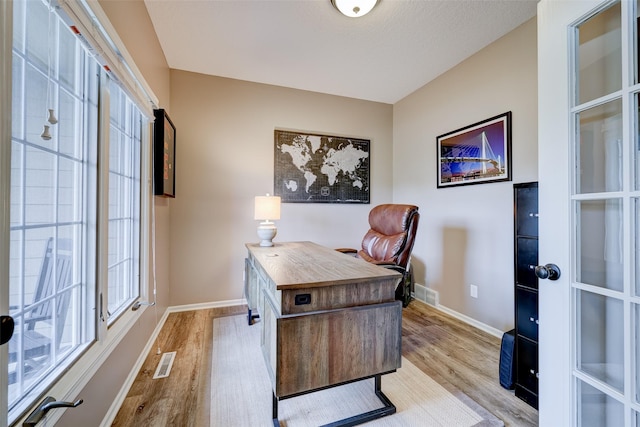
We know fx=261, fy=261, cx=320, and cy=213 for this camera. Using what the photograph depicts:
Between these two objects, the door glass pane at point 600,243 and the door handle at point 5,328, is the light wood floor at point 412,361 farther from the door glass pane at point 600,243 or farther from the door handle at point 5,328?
the door handle at point 5,328

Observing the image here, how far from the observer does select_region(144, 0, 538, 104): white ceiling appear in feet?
6.40

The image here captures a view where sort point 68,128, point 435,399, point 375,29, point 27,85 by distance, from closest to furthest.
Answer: point 27,85 < point 68,128 < point 435,399 < point 375,29

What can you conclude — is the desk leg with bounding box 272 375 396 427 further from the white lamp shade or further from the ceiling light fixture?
the ceiling light fixture

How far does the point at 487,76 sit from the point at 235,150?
2.66m

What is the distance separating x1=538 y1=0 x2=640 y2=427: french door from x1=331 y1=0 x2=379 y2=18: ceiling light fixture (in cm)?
112

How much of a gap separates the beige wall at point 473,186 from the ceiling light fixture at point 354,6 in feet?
4.23

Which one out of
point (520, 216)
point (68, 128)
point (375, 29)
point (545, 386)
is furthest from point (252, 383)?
point (375, 29)

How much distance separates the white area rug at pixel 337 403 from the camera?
4.46 ft

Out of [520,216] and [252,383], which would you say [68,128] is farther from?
[520,216]

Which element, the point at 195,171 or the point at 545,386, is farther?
the point at 195,171

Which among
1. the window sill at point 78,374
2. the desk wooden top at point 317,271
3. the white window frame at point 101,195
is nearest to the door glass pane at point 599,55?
the desk wooden top at point 317,271

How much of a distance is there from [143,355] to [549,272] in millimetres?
2471

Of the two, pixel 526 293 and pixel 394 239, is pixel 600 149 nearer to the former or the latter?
pixel 526 293

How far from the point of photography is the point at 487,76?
241 centimetres
